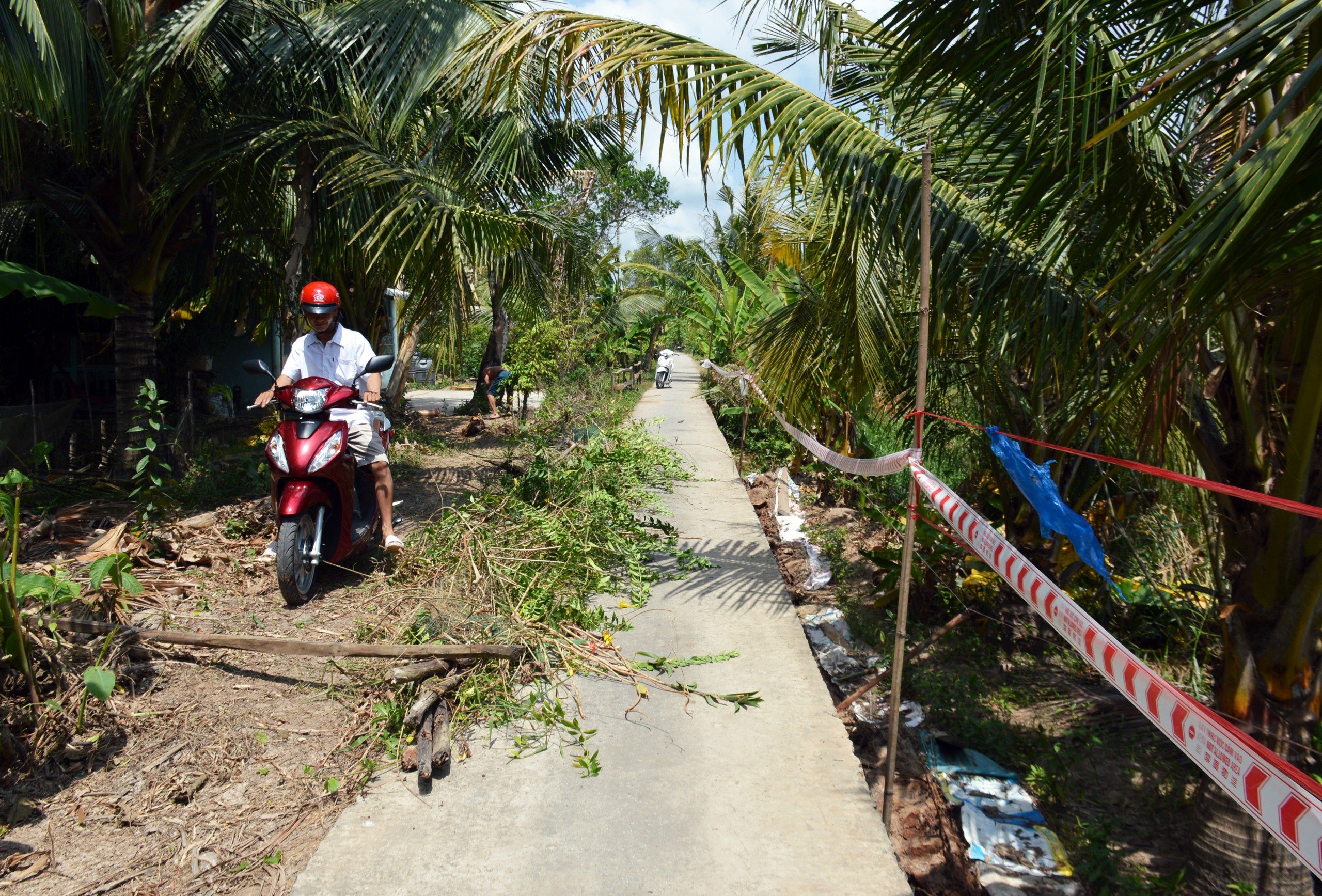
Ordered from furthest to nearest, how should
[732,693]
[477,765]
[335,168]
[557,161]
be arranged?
[557,161] < [335,168] < [732,693] < [477,765]

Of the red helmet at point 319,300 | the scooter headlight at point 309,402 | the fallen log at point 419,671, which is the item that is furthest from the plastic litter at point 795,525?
the red helmet at point 319,300

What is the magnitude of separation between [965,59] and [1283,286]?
4.77ft

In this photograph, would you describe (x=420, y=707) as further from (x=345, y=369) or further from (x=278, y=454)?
(x=345, y=369)

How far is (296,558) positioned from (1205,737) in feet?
13.2

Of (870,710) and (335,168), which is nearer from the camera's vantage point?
(870,710)

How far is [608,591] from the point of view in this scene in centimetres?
485

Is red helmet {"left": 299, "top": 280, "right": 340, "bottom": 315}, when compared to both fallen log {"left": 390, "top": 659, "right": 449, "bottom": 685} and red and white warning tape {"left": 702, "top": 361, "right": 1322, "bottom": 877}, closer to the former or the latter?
fallen log {"left": 390, "top": 659, "right": 449, "bottom": 685}

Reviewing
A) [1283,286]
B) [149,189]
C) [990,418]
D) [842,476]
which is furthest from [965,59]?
[149,189]

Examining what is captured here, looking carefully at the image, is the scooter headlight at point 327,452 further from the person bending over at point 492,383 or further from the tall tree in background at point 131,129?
the person bending over at point 492,383

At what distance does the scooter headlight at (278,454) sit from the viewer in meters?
4.49

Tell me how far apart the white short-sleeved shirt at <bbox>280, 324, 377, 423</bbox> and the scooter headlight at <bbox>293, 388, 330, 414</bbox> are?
30cm

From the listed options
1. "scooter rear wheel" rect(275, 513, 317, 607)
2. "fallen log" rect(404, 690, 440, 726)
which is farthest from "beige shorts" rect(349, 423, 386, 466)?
"fallen log" rect(404, 690, 440, 726)

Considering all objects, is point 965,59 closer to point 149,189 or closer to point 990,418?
point 990,418

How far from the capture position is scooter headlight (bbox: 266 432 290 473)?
177 inches
